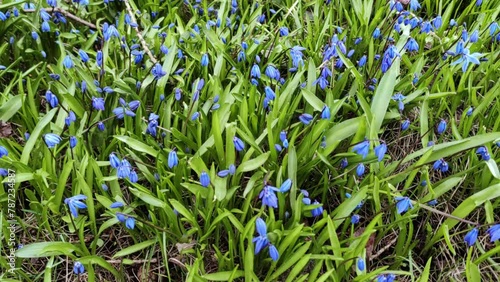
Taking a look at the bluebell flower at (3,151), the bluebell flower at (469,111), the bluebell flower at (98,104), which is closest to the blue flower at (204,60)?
the bluebell flower at (98,104)

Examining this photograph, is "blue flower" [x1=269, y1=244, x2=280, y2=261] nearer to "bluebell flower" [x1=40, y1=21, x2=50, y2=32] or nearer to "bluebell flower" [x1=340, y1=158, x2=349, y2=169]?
"bluebell flower" [x1=340, y1=158, x2=349, y2=169]

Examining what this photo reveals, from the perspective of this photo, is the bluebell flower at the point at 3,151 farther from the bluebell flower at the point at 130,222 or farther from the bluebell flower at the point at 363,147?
the bluebell flower at the point at 363,147

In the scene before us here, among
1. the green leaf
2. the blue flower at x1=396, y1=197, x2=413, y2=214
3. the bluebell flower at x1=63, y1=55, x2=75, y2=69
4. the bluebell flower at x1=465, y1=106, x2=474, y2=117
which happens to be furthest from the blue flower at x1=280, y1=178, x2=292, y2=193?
the bluebell flower at x1=63, y1=55, x2=75, y2=69

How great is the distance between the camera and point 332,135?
288cm

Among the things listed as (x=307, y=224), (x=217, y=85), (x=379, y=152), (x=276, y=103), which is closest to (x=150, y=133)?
(x=217, y=85)

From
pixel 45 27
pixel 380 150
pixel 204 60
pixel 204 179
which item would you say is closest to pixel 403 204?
pixel 380 150

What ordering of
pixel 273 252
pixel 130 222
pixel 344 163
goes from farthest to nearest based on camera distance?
pixel 344 163 → pixel 130 222 → pixel 273 252

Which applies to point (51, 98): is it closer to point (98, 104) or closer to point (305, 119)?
point (98, 104)

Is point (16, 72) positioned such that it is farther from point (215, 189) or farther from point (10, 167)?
point (215, 189)

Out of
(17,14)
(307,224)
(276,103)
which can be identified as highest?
(17,14)

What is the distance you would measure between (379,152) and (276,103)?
678 mm

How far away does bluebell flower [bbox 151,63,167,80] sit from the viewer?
313 cm

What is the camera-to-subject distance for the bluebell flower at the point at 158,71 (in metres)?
3.13

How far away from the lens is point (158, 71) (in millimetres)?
3143
